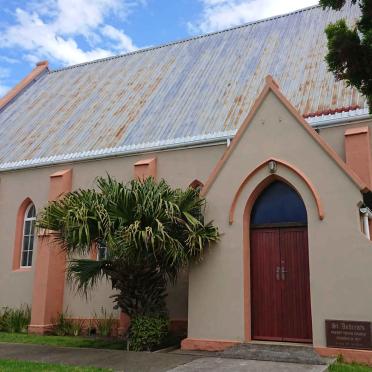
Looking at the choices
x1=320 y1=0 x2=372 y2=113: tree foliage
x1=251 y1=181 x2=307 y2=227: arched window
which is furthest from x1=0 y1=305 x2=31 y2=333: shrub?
x1=320 y1=0 x2=372 y2=113: tree foliage

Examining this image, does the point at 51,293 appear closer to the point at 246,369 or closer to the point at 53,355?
the point at 53,355

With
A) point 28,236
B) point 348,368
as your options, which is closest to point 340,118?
point 348,368

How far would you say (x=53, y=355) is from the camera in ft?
34.8

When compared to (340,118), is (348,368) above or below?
below

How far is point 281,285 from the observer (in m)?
10.6

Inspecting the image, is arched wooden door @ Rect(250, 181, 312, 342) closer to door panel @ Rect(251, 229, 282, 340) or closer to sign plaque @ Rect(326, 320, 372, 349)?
door panel @ Rect(251, 229, 282, 340)

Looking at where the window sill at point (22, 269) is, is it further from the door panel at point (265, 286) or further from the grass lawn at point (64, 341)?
the door panel at point (265, 286)

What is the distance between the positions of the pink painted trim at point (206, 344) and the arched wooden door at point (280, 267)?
2.12 feet

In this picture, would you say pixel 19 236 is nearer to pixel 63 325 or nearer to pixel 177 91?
pixel 63 325

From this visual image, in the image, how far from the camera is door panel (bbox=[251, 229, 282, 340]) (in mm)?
10531

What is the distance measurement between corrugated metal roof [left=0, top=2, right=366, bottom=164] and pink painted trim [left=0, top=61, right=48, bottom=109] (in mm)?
348

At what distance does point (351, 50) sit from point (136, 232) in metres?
5.47

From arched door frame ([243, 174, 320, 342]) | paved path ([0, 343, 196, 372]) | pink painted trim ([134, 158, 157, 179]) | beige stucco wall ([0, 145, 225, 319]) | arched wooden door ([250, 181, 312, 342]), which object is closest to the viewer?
paved path ([0, 343, 196, 372])

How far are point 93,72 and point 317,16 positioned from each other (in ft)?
34.7
